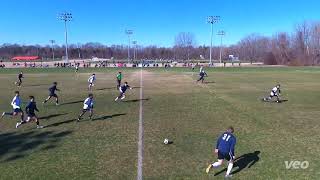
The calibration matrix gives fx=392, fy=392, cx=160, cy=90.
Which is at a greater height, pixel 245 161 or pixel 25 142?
pixel 25 142

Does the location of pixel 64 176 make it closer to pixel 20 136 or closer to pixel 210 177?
pixel 210 177

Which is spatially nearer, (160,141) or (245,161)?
(245,161)

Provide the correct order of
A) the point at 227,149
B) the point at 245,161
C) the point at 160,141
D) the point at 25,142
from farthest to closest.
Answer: the point at 160,141
the point at 25,142
the point at 245,161
the point at 227,149

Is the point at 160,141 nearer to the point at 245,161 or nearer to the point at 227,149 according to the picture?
the point at 245,161

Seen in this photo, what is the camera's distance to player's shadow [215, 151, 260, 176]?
43.5ft

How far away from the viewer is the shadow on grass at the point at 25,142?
49.2 feet

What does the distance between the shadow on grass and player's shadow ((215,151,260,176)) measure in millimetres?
7469

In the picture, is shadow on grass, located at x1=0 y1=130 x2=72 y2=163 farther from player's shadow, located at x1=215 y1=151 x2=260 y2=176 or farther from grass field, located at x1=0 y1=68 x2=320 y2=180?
player's shadow, located at x1=215 y1=151 x2=260 y2=176

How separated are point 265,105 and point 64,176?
63.8ft

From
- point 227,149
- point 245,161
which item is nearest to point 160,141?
point 245,161

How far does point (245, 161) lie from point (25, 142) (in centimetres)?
926

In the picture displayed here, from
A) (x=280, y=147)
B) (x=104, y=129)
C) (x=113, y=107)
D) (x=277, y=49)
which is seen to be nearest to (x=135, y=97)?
(x=113, y=107)

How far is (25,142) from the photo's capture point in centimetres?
1683

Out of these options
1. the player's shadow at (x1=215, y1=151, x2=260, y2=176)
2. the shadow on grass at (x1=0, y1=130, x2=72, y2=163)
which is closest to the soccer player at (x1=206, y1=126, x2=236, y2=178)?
the player's shadow at (x1=215, y1=151, x2=260, y2=176)
